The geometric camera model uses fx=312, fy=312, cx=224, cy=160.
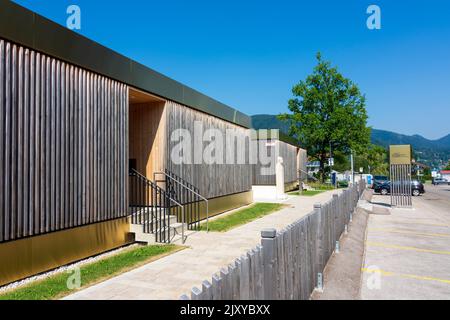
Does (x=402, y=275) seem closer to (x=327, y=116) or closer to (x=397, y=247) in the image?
(x=397, y=247)

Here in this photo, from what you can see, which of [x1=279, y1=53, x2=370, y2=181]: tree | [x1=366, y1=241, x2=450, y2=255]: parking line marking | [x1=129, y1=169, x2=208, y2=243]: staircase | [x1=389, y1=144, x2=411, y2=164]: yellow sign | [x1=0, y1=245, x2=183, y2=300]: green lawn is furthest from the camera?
[x1=279, y1=53, x2=370, y2=181]: tree

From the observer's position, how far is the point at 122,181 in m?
8.53

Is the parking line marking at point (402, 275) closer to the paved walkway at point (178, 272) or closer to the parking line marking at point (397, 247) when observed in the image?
the parking line marking at point (397, 247)

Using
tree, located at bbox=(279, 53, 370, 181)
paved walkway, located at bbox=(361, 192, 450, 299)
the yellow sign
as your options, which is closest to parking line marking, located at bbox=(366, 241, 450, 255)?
paved walkway, located at bbox=(361, 192, 450, 299)

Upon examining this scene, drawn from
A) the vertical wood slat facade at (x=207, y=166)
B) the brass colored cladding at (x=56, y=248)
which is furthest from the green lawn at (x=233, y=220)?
the brass colored cladding at (x=56, y=248)

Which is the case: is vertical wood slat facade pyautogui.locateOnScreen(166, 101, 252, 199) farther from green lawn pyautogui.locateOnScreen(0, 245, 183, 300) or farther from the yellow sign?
the yellow sign

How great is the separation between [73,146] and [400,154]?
17408 mm

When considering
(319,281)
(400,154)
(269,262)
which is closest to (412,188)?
(400,154)

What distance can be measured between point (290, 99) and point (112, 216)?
3886 centimetres

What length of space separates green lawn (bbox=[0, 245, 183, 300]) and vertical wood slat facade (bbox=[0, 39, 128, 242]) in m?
0.95

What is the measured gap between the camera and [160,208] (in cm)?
858

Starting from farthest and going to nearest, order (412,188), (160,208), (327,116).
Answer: (327,116) → (412,188) → (160,208)

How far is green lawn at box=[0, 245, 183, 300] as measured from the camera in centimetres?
494

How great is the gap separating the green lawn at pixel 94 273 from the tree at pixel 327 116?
32.8 m
